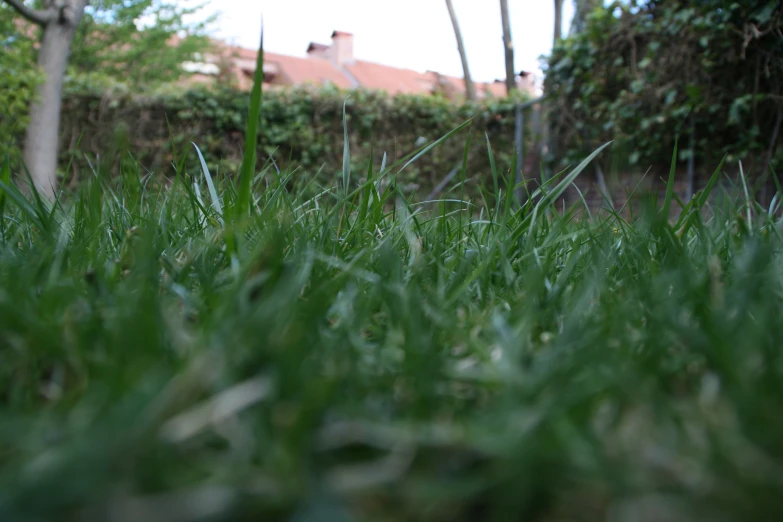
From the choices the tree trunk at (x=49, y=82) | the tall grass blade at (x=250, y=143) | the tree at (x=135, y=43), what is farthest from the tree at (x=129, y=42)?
the tall grass blade at (x=250, y=143)

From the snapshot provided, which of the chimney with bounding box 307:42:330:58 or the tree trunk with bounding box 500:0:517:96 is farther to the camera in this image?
the chimney with bounding box 307:42:330:58

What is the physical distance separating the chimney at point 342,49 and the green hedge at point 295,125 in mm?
21752

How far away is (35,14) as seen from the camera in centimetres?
738

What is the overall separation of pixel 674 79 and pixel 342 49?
2549cm

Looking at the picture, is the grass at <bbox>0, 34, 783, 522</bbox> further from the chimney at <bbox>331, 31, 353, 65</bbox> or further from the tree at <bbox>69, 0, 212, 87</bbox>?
the chimney at <bbox>331, 31, 353, 65</bbox>

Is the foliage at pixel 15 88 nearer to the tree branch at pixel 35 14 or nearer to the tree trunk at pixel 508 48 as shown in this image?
the tree branch at pixel 35 14

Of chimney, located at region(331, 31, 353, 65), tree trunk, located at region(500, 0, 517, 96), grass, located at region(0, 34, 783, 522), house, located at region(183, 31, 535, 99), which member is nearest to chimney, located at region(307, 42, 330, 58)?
house, located at region(183, 31, 535, 99)

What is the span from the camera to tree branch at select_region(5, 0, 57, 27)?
699 cm

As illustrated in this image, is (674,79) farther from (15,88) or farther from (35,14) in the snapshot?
(35,14)

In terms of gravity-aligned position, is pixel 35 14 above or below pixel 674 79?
above

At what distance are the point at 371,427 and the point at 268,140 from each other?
782 cm

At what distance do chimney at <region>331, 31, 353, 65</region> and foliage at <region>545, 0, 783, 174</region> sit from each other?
2389cm

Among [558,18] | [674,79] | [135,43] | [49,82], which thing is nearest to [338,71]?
[135,43]

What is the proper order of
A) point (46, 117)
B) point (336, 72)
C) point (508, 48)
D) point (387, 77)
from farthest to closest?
1. point (387, 77)
2. point (336, 72)
3. point (508, 48)
4. point (46, 117)
